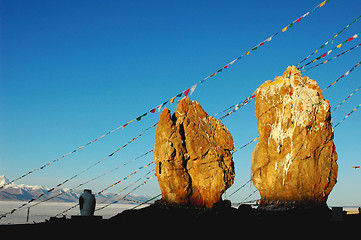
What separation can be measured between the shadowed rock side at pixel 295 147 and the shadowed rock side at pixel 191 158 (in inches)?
261

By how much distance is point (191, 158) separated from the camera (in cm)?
3353

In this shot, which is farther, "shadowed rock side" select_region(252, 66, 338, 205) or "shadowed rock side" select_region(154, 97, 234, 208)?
"shadowed rock side" select_region(154, 97, 234, 208)

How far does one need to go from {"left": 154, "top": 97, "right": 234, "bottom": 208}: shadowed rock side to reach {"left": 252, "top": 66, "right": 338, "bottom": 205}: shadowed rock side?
21.7 ft

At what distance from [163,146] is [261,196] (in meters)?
10.4

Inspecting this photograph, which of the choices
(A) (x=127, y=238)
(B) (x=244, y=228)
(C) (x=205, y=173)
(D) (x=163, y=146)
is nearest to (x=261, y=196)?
(C) (x=205, y=173)

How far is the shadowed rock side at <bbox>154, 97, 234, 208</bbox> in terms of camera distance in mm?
32500

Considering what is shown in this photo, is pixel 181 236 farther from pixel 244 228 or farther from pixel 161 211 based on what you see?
pixel 161 211

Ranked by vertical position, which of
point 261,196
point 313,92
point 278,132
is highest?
point 313,92

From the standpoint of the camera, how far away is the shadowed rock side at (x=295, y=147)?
79.6ft

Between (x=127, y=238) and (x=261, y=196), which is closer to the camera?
(x=127, y=238)

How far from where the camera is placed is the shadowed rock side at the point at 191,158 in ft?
107

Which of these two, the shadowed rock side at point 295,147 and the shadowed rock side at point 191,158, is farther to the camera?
the shadowed rock side at point 191,158

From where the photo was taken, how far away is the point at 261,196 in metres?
26.1

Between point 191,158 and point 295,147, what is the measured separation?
36.0ft
